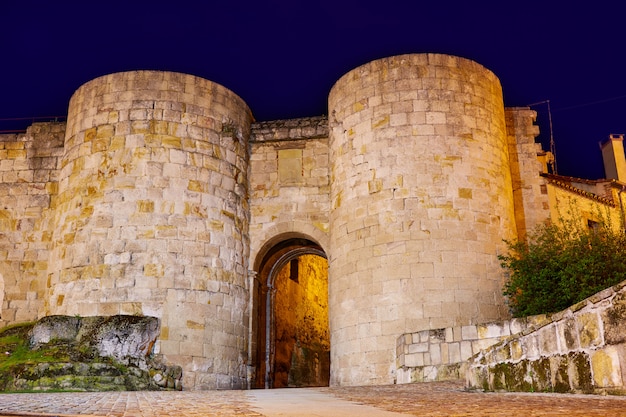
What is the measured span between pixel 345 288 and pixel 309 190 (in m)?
2.64

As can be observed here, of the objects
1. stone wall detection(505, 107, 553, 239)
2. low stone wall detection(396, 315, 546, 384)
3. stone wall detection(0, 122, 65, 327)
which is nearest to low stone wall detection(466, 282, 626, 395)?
low stone wall detection(396, 315, 546, 384)

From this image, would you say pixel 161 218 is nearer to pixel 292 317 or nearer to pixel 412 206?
pixel 412 206

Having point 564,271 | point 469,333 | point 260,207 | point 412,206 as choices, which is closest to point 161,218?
point 260,207

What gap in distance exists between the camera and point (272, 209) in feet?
45.2

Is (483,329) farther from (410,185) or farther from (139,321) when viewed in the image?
(139,321)

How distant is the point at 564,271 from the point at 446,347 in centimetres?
251

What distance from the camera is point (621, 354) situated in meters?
4.14

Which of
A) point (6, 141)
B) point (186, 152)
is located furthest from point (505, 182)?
point (6, 141)

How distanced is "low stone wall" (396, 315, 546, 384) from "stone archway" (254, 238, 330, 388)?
476cm

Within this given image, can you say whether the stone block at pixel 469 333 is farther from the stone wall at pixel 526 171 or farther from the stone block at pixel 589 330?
the stone wall at pixel 526 171

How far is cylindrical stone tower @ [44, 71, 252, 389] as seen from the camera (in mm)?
11875

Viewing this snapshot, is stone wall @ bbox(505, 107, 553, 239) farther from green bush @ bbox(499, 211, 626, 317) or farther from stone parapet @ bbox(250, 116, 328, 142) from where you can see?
stone parapet @ bbox(250, 116, 328, 142)

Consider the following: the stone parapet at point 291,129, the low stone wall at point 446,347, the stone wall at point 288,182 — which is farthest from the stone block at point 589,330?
the stone parapet at point 291,129

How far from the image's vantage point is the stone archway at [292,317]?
14.6 m
